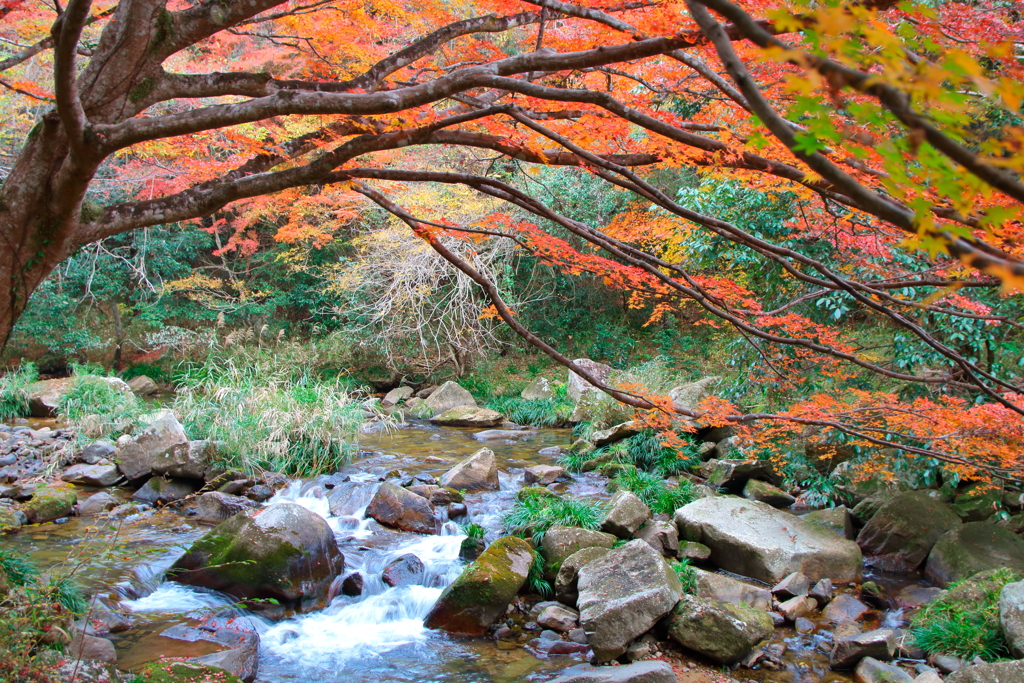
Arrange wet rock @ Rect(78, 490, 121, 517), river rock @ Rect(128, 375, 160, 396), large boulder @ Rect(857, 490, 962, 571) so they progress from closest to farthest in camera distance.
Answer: large boulder @ Rect(857, 490, 962, 571) → wet rock @ Rect(78, 490, 121, 517) → river rock @ Rect(128, 375, 160, 396)

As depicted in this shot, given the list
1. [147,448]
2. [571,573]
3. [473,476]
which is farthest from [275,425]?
[571,573]

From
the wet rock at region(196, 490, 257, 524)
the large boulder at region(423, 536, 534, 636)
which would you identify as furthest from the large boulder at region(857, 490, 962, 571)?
the wet rock at region(196, 490, 257, 524)

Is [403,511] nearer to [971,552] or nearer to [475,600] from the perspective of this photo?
[475,600]

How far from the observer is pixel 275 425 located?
23.3 feet

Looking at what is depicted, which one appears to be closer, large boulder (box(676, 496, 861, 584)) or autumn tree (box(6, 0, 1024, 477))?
autumn tree (box(6, 0, 1024, 477))

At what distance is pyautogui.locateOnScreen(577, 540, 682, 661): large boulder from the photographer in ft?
13.2

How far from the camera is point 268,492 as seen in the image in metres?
6.27

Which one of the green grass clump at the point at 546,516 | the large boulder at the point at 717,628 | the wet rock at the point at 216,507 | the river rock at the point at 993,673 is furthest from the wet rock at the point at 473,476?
the river rock at the point at 993,673

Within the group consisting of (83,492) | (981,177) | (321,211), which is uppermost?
(981,177)

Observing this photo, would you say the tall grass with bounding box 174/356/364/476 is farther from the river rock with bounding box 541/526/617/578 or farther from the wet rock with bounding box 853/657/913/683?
the wet rock with bounding box 853/657/913/683

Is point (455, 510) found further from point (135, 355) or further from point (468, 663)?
point (135, 355)

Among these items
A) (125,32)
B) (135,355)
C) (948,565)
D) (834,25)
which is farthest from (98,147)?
(135,355)

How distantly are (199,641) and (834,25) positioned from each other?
14.8ft

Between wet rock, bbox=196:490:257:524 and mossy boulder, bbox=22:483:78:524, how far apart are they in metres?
1.06
